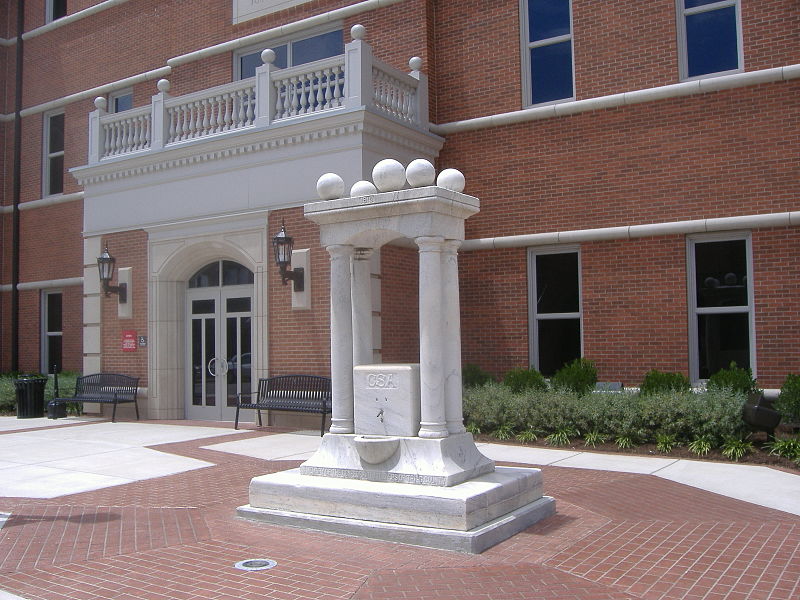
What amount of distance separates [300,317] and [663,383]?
248 inches

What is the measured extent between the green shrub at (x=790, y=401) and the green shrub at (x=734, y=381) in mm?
638

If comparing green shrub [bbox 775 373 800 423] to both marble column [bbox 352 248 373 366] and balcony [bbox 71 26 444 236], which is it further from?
balcony [bbox 71 26 444 236]

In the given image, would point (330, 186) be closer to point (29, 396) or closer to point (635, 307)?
point (635, 307)

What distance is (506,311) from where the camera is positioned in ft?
49.0

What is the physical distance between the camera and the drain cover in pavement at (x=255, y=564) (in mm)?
6148

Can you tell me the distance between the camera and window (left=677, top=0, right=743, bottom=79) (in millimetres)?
13422

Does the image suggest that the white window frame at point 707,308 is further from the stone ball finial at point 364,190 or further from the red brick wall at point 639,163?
the stone ball finial at point 364,190

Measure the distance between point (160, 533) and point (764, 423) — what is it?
25.3 feet

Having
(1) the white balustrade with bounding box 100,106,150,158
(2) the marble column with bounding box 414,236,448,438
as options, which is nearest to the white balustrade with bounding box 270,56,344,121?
(1) the white balustrade with bounding box 100,106,150,158

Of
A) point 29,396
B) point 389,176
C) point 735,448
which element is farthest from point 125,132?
point 735,448

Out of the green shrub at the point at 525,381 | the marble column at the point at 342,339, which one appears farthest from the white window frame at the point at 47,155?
the marble column at the point at 342,339

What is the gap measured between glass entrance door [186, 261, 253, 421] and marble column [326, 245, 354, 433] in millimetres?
7706

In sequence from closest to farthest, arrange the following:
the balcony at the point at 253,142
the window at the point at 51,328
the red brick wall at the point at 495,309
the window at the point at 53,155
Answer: the balcony at the point at 253,142, the red brick wall at the point at 495,309, the window at the point at 51,328, the window at the point at 53,155

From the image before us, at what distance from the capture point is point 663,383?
41.0 feet
